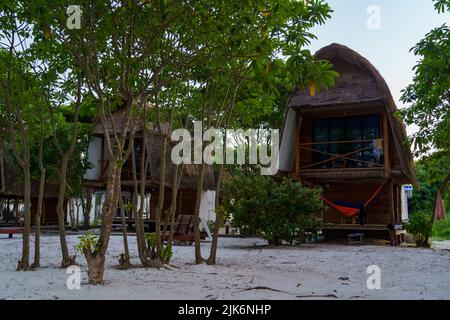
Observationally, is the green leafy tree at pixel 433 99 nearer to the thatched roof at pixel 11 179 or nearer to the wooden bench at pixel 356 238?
the wooden bench at pixel 356 238

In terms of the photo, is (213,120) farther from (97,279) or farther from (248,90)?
(97,279)

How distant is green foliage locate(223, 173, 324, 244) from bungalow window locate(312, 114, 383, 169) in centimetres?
212

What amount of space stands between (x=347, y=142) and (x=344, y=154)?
53 centimetres

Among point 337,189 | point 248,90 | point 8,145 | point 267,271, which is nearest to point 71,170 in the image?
point 8,145

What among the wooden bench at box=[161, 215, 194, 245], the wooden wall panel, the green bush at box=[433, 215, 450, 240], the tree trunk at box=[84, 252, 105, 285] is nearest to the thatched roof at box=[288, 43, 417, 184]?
the wooden wall panel

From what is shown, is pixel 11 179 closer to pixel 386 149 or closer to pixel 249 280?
pixel 386 149

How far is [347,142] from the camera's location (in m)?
13.8

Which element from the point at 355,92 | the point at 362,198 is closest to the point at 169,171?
the point at 362,198

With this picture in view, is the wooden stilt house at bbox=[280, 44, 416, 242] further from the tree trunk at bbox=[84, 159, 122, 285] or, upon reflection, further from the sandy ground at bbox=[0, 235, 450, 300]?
the tree trunk at bbox=[84, 159, 122, 285]

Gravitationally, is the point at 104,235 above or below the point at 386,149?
below

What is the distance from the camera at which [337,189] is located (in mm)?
14781

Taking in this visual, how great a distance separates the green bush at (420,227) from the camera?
489 inches

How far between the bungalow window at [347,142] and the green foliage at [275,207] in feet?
6.96

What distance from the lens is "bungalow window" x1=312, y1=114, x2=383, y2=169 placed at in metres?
13.3
